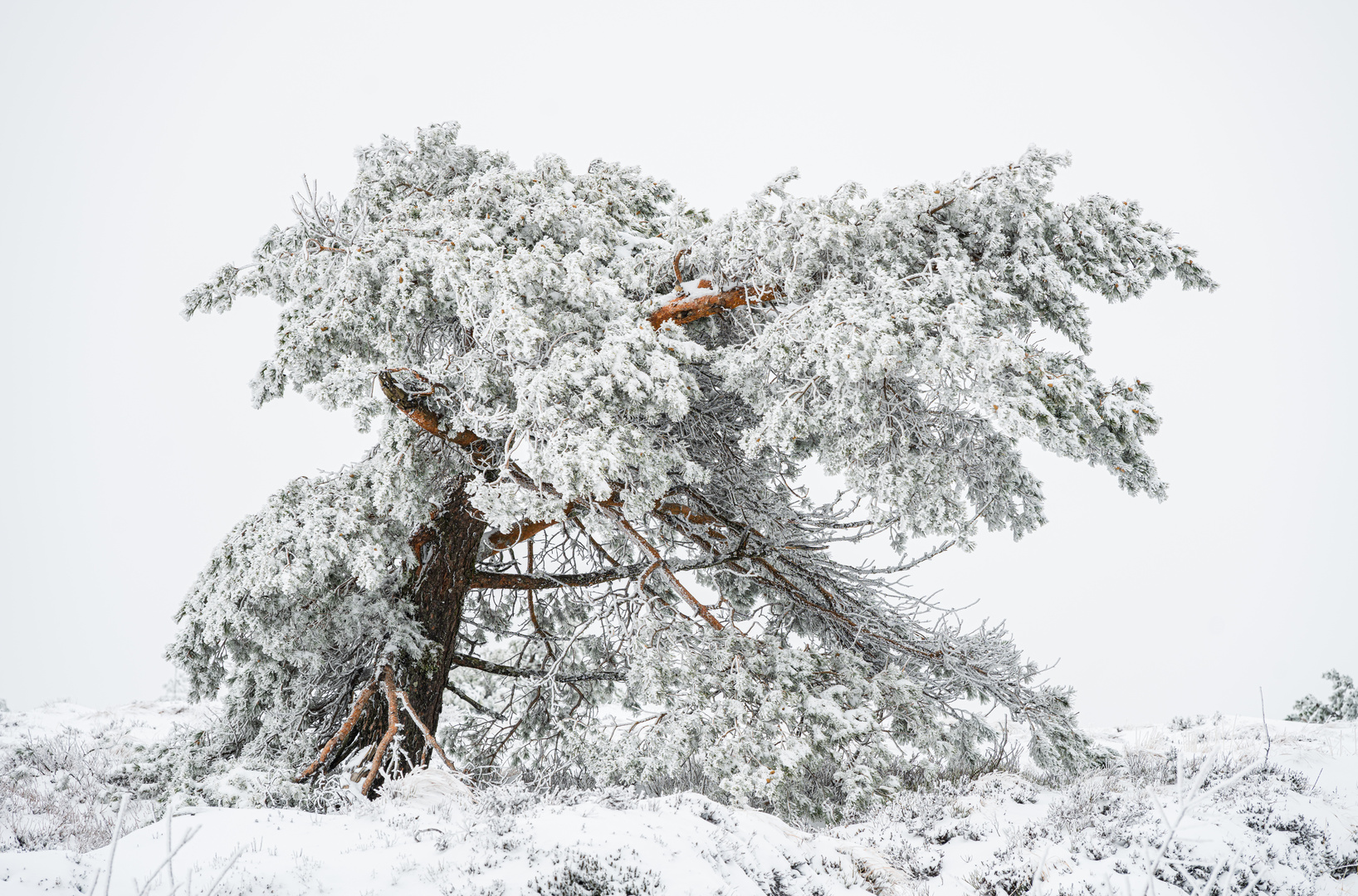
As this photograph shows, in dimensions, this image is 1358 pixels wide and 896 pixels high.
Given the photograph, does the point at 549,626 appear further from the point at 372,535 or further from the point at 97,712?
the point at 97,712

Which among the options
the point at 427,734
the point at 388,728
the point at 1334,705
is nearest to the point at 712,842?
the point at 427,734

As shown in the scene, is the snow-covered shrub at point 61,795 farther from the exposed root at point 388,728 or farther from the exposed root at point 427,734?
the exposed root at point 427,734

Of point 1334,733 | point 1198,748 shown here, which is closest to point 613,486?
point 1198,748

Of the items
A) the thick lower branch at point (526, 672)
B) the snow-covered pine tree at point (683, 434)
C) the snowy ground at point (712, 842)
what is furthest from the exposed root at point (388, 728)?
the thick lower branch at point (526, 672)

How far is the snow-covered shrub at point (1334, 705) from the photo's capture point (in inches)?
440

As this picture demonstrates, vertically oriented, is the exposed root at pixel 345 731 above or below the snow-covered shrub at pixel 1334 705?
below

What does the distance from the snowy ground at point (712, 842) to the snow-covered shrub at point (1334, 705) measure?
6.02 metres

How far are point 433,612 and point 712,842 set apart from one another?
14.8ft

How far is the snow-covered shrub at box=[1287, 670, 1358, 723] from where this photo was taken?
36.7 feet

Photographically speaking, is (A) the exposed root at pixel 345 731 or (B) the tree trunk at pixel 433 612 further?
(B) the tree trunk at pixel 433 612

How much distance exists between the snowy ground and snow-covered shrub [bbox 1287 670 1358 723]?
237 inches

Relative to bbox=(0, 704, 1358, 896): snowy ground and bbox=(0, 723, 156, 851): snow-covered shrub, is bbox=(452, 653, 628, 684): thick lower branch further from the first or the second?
bbox=(0, 723, 156, 851): snow-covered shrub

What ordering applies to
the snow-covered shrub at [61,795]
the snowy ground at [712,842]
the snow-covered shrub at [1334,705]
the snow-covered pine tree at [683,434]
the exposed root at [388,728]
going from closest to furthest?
the snowy ground at [712,842] < the snow-covered shrub at [61,795] < the snow-covered pine tree at [683,434] < the exposed root at [388,728] < the snow-covered shrub at [1334,705]

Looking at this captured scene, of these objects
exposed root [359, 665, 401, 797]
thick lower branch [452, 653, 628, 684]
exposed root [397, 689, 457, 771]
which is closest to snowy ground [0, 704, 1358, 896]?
exposed root [397, 689, 457, 771]
